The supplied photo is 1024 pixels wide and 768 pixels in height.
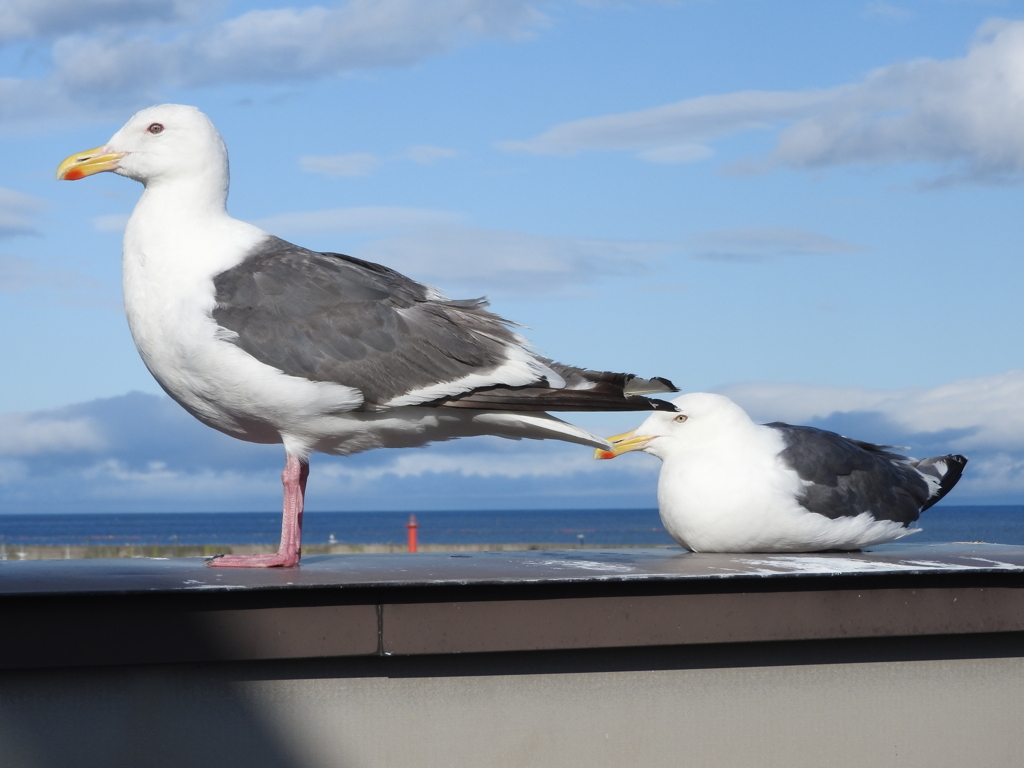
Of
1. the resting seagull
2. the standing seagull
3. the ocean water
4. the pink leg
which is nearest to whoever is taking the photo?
the standing seagull

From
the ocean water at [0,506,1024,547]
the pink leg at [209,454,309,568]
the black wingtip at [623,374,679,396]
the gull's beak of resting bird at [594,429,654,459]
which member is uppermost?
the black wingtip at [623,374,679,396]

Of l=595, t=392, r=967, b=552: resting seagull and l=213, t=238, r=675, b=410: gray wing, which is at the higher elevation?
l=213, t=238, r=675, b=410: gray wing

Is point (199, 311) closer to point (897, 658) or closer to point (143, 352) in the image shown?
point (143, 352)

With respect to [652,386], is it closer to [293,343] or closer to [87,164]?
[293,343]

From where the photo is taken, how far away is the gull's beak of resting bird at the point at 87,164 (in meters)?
4.82

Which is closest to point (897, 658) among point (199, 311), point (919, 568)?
point (919, 568)

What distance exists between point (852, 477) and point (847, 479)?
1.6 inches

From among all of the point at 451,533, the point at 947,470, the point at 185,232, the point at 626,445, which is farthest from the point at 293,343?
the point at 451,533

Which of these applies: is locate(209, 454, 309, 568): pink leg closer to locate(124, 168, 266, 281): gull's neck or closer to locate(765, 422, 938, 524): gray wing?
locate(124, 168, 266, 281): gull's neck

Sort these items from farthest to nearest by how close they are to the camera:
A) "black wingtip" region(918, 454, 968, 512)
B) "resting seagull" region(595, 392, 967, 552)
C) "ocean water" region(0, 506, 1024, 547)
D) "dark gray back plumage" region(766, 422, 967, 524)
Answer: "ocean water" region(0, 506, 1024, 547) < "black wingtip" region(918, 454, 968, 512) < "dark gray back plumage" region(766, 422, 967, 524) < "resting seagull" region(595, 392, 967, 552)

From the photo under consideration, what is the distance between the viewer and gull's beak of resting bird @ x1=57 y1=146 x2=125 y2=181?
4.82 meters

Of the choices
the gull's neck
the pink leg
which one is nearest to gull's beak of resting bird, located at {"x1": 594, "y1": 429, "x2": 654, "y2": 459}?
the pink leg

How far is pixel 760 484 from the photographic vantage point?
500 cm

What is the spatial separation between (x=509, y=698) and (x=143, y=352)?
2114 millimetres
